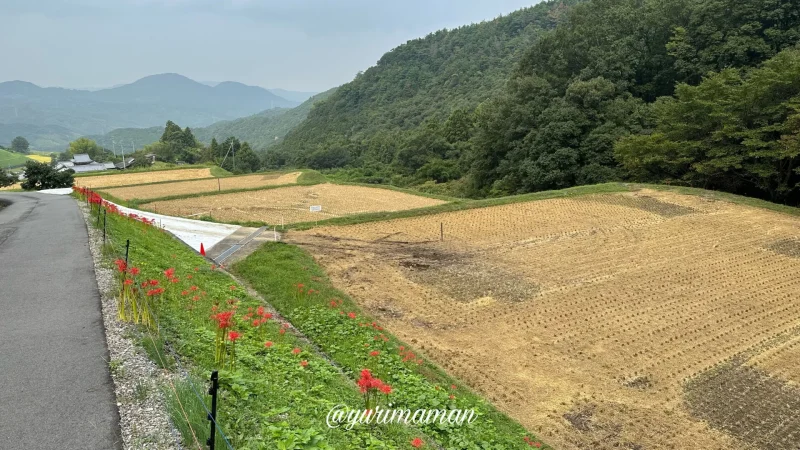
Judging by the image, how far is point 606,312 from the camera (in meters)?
10.2

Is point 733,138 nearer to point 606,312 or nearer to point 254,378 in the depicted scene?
point 606,312

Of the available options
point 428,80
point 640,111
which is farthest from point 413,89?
point 640,111

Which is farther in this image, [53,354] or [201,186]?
[201,186]

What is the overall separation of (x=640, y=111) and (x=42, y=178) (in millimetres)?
40735

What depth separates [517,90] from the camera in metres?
35.1

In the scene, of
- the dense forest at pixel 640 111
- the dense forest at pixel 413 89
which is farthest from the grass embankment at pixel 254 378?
the dense forest at pixel 413 89

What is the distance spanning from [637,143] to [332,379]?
25538 millimetres

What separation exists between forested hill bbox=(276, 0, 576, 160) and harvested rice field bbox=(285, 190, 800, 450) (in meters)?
51.6

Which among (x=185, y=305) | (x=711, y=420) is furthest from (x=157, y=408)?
(x=711, y=420)

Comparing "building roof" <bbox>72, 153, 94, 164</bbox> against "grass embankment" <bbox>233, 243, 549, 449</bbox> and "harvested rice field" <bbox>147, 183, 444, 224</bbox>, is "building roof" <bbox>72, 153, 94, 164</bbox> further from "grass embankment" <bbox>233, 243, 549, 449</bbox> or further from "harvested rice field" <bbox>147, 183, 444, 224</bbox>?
"grass embankment" <bbox>233, 243, 549, 449</bbox>

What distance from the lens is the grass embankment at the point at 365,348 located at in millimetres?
6039

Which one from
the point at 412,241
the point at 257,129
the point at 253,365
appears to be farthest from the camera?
the point at 257,129

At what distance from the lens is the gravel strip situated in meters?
4.09

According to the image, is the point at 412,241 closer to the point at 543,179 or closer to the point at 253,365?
the point at 253,365
